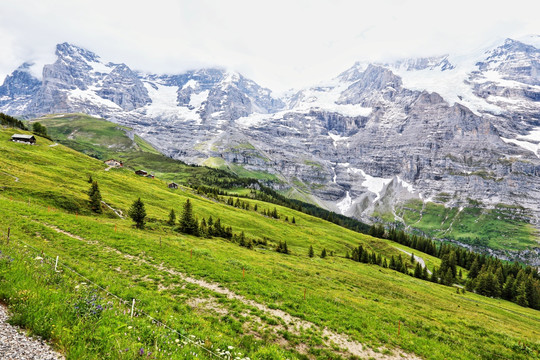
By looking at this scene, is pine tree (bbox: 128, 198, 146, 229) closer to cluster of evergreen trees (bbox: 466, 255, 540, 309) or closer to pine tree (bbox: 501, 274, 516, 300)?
cluster of evergreen trees (bbox: 466, 255, 540, 309)

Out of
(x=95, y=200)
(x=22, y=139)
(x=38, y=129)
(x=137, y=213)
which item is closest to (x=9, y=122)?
(x=38, y=129)

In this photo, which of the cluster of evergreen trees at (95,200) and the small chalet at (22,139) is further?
the small chalet at (22,139)

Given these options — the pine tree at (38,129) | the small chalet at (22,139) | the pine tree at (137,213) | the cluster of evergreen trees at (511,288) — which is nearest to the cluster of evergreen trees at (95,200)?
the pine tree at (137,213)

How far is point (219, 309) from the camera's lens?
1777 cm

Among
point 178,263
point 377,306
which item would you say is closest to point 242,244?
point 178,263

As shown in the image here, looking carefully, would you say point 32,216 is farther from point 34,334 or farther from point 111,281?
point 34,334

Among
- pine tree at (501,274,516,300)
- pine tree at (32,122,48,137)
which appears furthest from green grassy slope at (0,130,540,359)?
pine tree at (32,122,48,137)

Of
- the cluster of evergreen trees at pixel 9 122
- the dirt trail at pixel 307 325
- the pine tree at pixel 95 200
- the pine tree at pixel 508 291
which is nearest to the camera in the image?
the dirt trail at pixel 307 325

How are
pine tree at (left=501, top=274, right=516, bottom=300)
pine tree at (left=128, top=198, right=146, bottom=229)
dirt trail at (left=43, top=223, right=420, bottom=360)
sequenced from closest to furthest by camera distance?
dirt trail at (left=43, top=223, right=420, bottom=360) → pine tree at (left=128, top=198, right=146, bottom=229) → pine tree at (left=501, top=274, right=516, bottom=300)

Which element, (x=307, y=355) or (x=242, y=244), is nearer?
(x=307, y=355)

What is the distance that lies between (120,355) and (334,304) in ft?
70.4

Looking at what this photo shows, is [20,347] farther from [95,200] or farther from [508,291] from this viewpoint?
[508,291]

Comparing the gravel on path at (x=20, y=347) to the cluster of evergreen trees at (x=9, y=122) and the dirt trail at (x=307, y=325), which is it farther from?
the cluster of evergreen trees at (x=9, y=122)

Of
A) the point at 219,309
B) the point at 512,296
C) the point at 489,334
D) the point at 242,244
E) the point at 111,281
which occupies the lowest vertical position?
the point at 512,296
